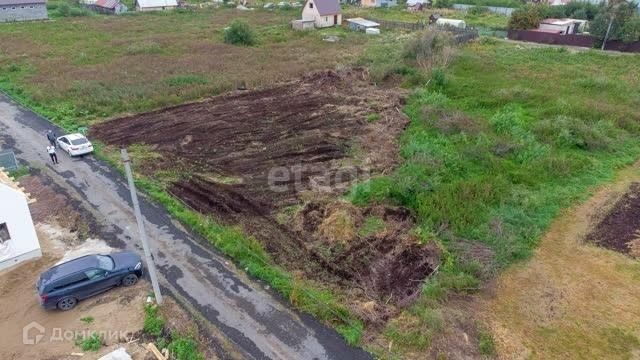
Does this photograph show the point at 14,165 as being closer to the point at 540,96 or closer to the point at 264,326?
the point at 264,326

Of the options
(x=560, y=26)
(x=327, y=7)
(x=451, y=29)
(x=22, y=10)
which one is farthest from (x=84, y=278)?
(x=22, y=10)

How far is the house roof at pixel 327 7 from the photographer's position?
58844 mm

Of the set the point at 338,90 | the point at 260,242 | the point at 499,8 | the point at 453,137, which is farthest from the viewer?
the point at 499,8

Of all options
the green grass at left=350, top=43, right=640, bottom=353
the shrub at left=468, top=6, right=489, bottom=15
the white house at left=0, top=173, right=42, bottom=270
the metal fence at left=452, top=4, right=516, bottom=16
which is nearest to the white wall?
the white house at left=0, top=173, right=42, bottom=270

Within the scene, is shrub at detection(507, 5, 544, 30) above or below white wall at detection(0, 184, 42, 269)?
above

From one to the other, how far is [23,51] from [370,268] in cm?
4651

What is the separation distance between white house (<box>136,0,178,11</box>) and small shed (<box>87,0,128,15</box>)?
2.44 metres

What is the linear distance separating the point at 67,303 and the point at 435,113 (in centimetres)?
2276

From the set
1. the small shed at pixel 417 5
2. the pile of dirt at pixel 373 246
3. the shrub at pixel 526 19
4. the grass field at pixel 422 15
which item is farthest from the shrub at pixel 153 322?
the small shed at pixel 417 5

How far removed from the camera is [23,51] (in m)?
45.0

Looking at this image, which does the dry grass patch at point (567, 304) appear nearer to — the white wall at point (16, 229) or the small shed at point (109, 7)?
the white wall at point (16, 229)

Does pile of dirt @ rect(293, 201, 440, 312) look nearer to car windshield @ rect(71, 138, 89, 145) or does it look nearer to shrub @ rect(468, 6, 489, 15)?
car windshield @ rect(71, 138, 89, 145)

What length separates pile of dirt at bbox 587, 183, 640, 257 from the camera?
17828 millimetres

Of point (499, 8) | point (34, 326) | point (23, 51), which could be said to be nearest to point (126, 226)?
point (34, 326)
